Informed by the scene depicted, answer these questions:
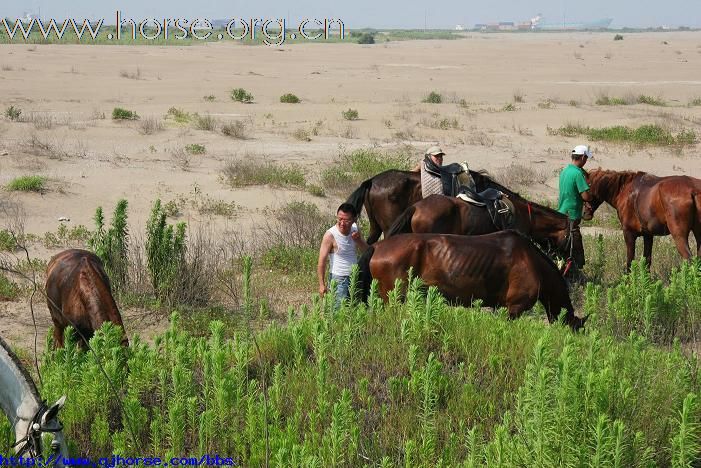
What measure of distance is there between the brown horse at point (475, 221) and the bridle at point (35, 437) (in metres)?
6.21

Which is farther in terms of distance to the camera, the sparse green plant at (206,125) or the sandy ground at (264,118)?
the sparse green plant at (206,125)

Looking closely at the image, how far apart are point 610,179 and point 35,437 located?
389 inches

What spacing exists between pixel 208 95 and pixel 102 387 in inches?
1161

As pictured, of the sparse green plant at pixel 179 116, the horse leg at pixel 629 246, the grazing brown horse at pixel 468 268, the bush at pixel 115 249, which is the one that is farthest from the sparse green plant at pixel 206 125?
the grazing brown horse at pixel 468 268

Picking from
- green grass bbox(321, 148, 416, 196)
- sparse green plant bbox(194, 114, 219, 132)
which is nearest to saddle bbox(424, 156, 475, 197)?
green grass bbox(321, 148, 416, 196)

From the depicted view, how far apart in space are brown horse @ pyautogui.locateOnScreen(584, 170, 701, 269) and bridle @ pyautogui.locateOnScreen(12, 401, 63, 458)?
29.3ft

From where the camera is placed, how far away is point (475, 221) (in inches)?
434

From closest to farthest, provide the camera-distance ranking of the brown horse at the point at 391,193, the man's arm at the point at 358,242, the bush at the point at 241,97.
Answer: the man's arm at the point at 358,242 → the brown horse at the point at 391,193 → the bush at the point at 241,97

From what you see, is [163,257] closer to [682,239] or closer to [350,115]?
[682,239]

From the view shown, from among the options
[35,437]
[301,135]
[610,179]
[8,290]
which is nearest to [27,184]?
[8,290]

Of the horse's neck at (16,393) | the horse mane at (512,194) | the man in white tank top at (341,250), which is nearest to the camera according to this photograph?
the horse's neck at (16,393)

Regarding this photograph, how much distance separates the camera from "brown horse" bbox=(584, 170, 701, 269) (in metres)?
12.0

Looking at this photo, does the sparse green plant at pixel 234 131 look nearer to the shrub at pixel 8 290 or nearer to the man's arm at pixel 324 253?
the shrub at pixel 8 290

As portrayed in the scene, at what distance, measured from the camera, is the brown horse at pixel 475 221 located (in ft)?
35.2
